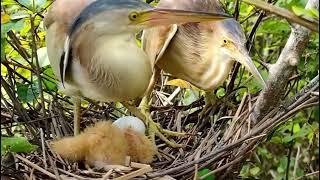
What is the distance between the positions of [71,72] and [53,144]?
0.73 feet

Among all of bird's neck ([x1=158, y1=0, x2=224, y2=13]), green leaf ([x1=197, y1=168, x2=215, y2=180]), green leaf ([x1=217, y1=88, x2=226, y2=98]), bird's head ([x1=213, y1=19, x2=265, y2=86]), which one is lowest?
green leaf ([x1=197, y1=168, x2=215, y2=180])

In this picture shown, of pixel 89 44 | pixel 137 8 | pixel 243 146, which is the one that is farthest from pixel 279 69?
pixel 89 44

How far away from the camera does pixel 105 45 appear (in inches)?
69.4

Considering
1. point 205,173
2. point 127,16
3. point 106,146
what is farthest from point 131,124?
point 205,173

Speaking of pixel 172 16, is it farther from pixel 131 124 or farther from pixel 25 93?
pixel 25 93

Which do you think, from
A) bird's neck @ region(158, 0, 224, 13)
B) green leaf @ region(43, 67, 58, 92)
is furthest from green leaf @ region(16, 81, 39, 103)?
bird's neck @ region(158, 0, 224, 13)

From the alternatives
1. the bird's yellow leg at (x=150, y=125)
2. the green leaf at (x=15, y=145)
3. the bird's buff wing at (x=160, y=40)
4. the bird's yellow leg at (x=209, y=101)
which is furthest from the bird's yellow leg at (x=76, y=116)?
the green leaf at (x=15, y=145)

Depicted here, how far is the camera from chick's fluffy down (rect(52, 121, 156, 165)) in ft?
5.45

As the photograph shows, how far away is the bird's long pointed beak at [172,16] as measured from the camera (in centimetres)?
165

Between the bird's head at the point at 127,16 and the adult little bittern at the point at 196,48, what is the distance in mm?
209

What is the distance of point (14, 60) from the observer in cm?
200

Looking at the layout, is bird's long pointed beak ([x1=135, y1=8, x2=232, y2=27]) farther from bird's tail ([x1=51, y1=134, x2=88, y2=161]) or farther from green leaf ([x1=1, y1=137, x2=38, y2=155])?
green leaf ([x1=1, y1=137, x2=38, y2=155])

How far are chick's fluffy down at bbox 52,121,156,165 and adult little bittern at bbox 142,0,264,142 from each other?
320 millimetres

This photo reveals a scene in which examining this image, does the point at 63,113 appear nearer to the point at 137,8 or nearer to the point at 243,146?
the point at 137,8
